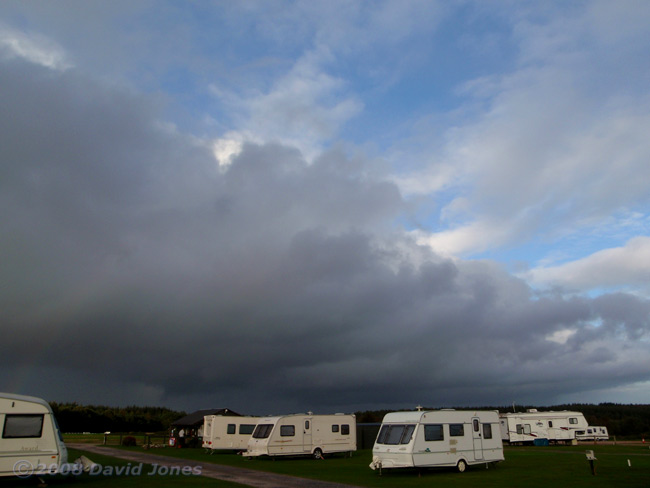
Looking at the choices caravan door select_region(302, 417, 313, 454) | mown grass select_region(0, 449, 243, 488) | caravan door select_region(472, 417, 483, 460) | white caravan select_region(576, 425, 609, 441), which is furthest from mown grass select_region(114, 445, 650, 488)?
white caravan select_region(576, 425, 609, 441)

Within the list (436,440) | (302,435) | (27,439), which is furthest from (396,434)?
(27,439)

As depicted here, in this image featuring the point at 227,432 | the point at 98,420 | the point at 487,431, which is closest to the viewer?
the point at 487,431

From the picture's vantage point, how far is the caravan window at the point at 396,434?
70.6 ft

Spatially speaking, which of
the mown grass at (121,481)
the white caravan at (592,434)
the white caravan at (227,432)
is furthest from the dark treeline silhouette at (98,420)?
the mown grass at (121,481)

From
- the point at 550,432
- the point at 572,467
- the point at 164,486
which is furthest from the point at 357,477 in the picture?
the point at 550,432

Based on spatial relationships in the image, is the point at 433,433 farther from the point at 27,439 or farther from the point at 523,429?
the point at 523,429

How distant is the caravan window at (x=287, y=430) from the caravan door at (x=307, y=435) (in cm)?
76

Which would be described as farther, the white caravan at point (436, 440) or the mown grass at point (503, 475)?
the white caravan at point (436, 440)

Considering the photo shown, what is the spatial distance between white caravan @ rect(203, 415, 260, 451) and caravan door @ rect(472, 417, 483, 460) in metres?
21.4

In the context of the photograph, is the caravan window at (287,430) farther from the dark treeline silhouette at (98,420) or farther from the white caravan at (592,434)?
the dark treeline silhouette at (98,420)

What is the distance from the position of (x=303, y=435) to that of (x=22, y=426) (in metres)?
18.2

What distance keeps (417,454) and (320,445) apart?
42.3 feet

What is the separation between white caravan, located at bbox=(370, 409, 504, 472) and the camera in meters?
21.2

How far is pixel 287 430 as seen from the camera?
103ft
